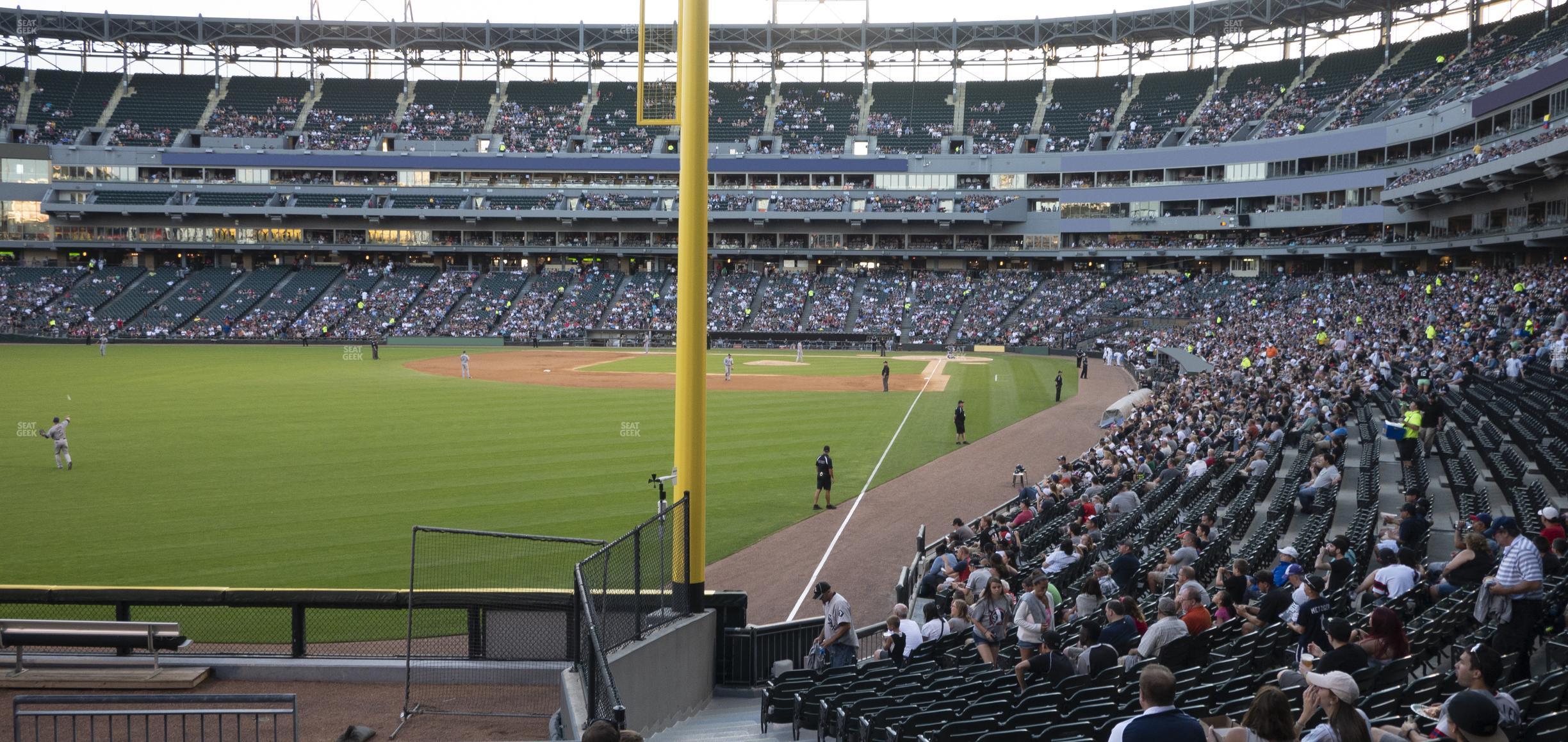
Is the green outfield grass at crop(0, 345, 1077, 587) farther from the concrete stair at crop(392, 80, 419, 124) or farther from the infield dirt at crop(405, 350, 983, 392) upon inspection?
the concrete stair at crop(392, 80, 419, 124)

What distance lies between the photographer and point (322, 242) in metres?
90.9

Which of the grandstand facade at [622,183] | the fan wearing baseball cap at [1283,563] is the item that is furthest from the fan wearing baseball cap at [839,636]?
the grandstand facade at [622,183]

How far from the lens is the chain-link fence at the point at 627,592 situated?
7812 mm

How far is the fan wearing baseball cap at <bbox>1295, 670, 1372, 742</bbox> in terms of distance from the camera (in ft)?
17.1

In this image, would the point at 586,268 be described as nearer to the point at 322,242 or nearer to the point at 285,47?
the point at 322,242

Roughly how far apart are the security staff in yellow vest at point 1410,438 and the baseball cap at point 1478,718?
1516 centimetres

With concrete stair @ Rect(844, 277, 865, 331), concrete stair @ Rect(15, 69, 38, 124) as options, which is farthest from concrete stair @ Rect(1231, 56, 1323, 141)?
concrete stair @ Rect(15, 69, 38, 124)

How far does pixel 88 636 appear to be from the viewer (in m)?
9.62

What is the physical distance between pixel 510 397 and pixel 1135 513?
29298mm

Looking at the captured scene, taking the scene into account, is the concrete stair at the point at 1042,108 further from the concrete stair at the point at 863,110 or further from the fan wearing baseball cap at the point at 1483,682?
the fan wearing baseball cap at the point at 1483,682

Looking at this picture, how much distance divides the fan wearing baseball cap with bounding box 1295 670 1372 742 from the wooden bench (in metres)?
9.20

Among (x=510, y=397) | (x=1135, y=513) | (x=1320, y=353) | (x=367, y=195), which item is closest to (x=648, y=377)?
(x=510, y=397)

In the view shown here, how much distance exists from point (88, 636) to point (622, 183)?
8402 cm

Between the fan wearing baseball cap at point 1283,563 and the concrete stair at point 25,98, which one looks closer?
the fan wearing baseball cap at point 1283,563
